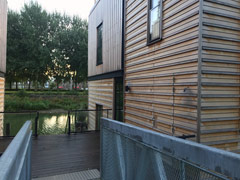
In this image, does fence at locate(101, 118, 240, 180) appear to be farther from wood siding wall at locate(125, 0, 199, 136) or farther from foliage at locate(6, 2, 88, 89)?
foliage at locate(6, 2, 88, 89)

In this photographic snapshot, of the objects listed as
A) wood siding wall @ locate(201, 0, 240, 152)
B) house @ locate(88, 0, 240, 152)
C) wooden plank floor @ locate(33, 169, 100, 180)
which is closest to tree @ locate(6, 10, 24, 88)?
house @ locate(88, 0, 240, 152)

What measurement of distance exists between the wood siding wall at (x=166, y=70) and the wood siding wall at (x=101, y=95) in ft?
6.21

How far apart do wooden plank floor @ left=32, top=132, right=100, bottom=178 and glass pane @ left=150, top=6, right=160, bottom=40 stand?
364 centimetres

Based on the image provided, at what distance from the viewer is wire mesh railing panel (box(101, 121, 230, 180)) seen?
140 cm

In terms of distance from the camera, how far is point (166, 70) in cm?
474

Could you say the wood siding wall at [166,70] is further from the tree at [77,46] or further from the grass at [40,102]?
the tree at [77,46]

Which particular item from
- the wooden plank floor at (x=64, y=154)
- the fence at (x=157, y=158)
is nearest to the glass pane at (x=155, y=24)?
the fence at (x=157, y=158)

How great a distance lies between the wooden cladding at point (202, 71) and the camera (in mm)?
3719

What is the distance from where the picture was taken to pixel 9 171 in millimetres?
941

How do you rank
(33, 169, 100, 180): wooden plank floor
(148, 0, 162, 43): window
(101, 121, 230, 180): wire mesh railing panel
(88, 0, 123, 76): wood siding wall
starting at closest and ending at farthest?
(101, 121, 230, 180): wire mesh railing panel < (33, 169, 100, 180): wooden plank floor < (148, 0, 162, 43): window < (88, 0, 123, 76): wood siding wall

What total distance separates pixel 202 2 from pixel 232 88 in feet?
6.01

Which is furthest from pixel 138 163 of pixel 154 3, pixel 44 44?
pixel 44 44

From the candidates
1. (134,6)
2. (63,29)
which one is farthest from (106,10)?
(63,29)

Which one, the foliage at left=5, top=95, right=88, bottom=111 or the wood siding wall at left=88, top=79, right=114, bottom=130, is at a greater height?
the wood siding wall at left=88, top=79, right=114, bottom=130
